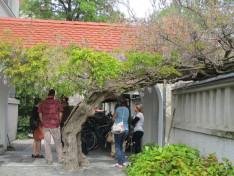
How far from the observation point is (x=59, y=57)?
8156 mm

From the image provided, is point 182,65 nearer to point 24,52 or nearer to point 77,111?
point 77,111

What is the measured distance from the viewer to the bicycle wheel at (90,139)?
1247cm

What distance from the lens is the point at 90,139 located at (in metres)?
12.5

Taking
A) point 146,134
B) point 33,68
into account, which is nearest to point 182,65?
point 33,68

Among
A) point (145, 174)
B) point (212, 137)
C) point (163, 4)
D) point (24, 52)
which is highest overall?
point (163, 4)

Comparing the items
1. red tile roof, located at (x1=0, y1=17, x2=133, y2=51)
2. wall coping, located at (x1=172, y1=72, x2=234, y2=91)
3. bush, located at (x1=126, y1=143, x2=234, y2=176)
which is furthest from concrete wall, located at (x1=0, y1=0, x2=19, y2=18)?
bush, located at (x1=126, y1=143, x2=234, y2=176)

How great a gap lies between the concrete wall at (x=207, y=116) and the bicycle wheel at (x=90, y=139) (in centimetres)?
311

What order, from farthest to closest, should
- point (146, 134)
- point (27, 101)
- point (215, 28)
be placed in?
point (27, 101) < point (146, 134) < point (215, 28)

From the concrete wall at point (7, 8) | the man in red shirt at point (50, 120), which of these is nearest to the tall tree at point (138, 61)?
the man in red shirt at point (50, 120)

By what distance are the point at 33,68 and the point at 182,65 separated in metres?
3.32

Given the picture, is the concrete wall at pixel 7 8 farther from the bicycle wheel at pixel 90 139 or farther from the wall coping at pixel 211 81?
the wall coping at pixel 211 81

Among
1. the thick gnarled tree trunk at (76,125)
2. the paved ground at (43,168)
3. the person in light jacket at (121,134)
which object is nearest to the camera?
the paved ground at (43,168)

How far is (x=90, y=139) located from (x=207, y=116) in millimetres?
5500

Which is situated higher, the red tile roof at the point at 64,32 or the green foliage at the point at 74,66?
the red tile roof at the point at 64,32
